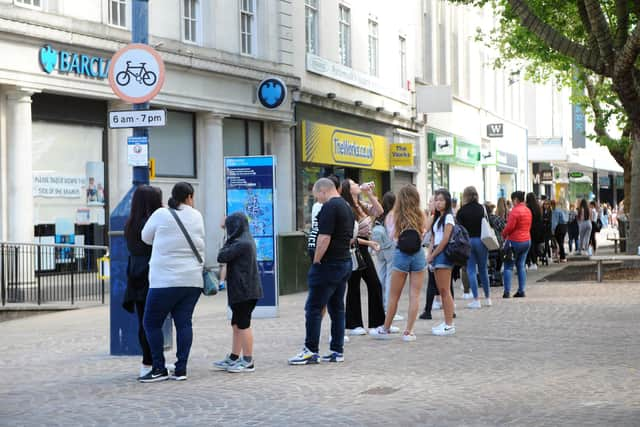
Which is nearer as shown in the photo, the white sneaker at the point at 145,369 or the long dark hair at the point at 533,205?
the white sneaker at the point at 145,369

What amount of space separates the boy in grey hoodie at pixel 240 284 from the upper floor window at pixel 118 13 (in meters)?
12.0

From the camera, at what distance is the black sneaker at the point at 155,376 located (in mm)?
9859

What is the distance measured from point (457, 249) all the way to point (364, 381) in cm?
453

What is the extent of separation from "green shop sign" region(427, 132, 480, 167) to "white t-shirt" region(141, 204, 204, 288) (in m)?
30.7

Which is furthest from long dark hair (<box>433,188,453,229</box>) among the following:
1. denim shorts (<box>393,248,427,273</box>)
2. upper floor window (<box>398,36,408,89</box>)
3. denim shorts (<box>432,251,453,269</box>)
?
upper floor window (<box>398,36,408,89</box>)

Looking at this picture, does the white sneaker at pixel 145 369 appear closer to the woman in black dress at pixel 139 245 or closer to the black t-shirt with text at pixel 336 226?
the woman in black dress at pixel 139 245

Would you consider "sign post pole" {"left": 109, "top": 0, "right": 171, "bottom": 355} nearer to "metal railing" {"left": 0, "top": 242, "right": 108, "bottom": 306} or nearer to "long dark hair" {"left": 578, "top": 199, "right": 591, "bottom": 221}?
"metal railing" {"left": 0, "top": 242, "right": 108, "bottom": 306}

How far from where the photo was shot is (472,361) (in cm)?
1086

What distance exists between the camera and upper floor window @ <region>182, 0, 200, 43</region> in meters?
23.9

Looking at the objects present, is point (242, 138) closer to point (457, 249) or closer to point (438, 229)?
point (438, 229)

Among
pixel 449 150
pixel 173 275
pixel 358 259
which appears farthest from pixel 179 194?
pixel 449 150

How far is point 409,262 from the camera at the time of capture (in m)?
12.8

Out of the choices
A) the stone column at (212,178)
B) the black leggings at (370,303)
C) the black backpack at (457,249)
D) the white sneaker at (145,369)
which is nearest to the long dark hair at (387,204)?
the black backpack at (457,249)

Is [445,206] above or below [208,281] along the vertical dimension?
above
